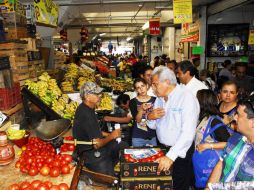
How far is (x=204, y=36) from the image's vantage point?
11852 millimetres

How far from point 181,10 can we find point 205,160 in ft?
19.3

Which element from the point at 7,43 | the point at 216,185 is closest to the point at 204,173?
the point at 216,185

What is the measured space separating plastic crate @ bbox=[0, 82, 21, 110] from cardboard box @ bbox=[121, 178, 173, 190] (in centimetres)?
262

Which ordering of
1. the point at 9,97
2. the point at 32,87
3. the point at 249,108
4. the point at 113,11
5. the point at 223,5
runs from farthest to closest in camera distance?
the point at 113,11, the point at 223,5, the point at 32,87, the point at 9,97, the point at 249,108

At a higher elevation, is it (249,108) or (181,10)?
(181,10)

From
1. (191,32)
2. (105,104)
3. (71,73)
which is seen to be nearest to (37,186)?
(105,104)

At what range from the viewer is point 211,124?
10.6 ft

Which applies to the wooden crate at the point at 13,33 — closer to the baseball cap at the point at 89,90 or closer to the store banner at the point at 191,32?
the baseball cap at the point at 89,90

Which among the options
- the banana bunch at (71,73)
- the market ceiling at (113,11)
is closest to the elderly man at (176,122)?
the banana bunch at (71,73)

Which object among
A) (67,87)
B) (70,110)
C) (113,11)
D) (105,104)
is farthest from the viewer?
(113,11)

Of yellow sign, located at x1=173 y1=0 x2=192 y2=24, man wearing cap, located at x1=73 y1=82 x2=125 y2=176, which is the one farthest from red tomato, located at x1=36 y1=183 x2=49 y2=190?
yellow sign, located at x1=173 y1=0 x2=192 y2=24

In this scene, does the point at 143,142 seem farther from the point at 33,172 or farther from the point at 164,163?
the point at 33,172

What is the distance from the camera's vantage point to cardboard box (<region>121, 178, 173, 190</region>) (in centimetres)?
275

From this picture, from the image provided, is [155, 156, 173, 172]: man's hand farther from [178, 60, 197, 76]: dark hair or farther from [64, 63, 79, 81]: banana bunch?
[64, 63, 79, 81]: banana bunch
